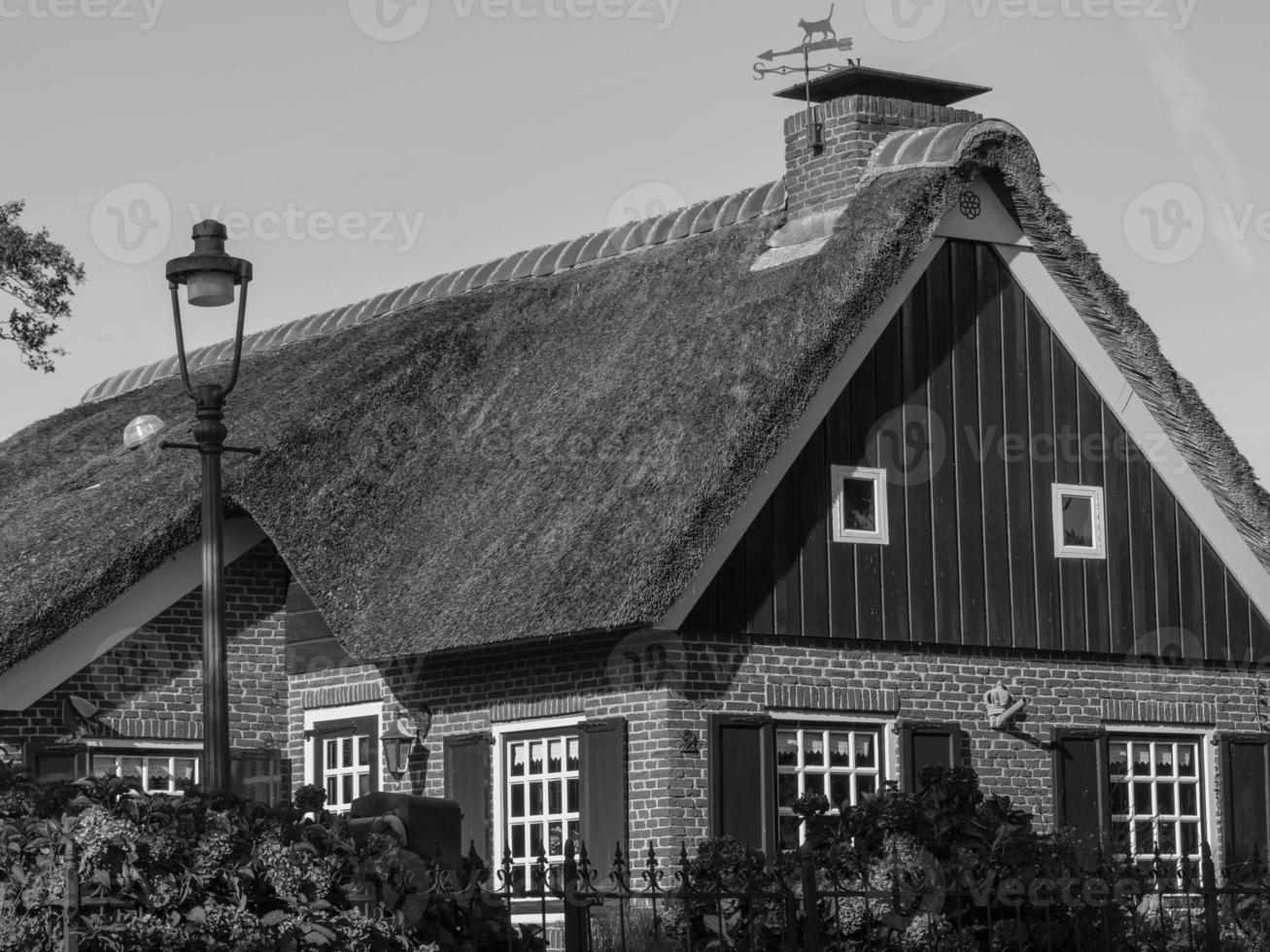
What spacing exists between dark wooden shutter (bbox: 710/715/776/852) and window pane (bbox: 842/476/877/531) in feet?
5.69

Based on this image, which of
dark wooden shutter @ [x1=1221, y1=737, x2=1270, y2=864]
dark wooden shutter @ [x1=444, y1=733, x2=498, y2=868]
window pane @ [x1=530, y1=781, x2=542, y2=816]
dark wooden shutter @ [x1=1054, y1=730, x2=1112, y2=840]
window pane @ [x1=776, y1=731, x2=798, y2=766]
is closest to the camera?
window pane @ [x1=776, y1=731, x2=798, y2=766]

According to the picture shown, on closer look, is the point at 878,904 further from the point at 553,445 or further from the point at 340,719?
the point at 340,719

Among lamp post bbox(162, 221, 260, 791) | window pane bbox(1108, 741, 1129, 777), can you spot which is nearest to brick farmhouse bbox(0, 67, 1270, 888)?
window pane bbox(1108, 741, 1129, 777)

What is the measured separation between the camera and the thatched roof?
14.5 m

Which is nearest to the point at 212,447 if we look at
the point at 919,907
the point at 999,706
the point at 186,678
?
the point at 919,907

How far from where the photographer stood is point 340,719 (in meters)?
17.3

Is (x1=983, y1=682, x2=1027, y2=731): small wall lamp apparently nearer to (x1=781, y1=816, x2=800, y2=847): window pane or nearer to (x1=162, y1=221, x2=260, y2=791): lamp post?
(x1=781, y1=816, x2=800, y2=847): window pane

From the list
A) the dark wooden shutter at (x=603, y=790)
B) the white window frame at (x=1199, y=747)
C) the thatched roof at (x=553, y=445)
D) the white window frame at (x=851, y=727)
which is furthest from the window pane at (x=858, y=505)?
the white window frame at (x=1199, y=747)

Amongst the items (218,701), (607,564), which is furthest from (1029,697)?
(218,701)

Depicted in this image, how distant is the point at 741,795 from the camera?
14.5 metres

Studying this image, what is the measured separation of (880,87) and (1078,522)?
449 cm

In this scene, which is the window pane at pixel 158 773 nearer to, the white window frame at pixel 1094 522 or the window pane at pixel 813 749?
the window pane at pixel 813 749

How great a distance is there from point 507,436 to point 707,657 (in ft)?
11.1

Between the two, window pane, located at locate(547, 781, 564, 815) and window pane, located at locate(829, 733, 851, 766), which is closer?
window pane, located at locate(829, 733, 851, 766)
